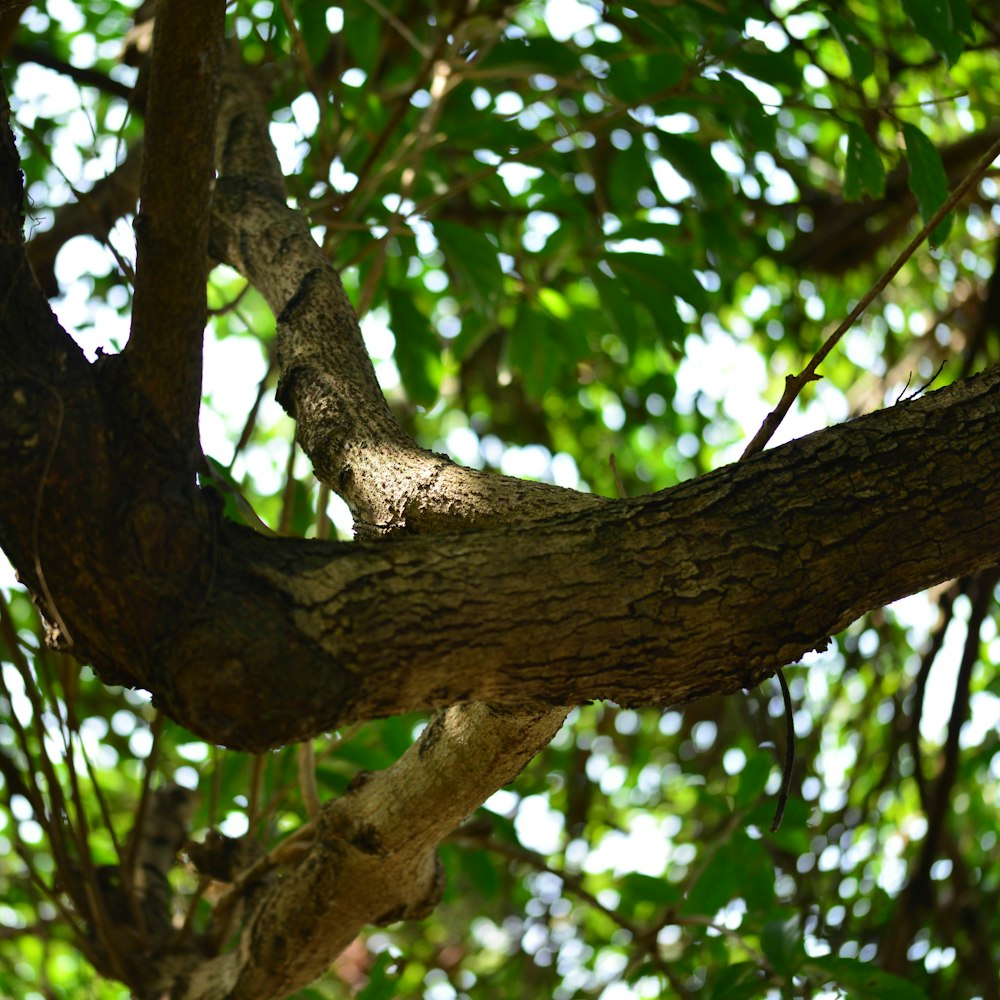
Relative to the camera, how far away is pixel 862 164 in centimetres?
162

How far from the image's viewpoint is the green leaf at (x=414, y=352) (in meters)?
2.07

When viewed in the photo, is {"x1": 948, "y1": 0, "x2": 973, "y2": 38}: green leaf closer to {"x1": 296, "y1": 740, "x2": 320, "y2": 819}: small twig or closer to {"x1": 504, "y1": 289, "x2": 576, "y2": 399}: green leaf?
{"x1": 504, "y1": 289, "x2": 576, "y2": 399}: green leaf

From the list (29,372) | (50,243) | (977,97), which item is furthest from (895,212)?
(29,372)

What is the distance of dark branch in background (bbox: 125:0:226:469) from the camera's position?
885 mm

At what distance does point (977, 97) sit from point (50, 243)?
218 cm

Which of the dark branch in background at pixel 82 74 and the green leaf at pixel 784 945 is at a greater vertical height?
the dark branch in background at pixel 82 74

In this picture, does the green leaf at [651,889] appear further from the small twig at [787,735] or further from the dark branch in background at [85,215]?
the dark branch in background at [85,215]

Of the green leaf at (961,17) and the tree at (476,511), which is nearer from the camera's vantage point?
the tree at (476,511)

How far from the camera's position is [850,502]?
0.85m

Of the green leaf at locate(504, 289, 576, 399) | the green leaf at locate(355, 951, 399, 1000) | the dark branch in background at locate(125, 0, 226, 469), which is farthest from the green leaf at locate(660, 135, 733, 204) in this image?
the green leaf at locate(355, 951, 399, 1000)

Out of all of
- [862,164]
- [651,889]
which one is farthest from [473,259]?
[651,889]

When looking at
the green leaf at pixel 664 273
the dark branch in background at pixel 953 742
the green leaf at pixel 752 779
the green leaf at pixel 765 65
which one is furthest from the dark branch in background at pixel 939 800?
the green leaf at pixel 765 65

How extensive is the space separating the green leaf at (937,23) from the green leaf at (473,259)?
2.44ft

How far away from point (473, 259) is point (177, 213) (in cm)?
104
